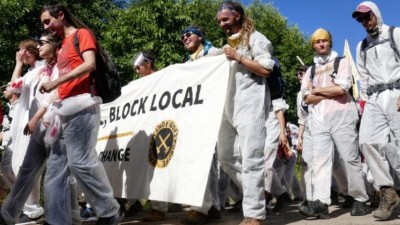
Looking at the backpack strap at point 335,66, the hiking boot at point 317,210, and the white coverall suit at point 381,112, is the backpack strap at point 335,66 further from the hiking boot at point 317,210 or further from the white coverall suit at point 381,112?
the hiking boot at point 317,210

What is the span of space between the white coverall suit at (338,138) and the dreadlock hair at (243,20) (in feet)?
4.06

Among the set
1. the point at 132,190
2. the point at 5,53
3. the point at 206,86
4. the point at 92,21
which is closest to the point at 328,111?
the point at 206,86

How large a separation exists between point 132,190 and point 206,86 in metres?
1.47

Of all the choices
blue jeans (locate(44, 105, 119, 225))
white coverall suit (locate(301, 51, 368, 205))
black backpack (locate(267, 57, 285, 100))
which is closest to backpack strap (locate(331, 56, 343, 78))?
white coverall suit (locate(301, 51, 368, 205))

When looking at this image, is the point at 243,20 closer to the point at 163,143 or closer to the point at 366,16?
the point at 366,16

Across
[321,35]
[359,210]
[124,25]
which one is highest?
[124,25]

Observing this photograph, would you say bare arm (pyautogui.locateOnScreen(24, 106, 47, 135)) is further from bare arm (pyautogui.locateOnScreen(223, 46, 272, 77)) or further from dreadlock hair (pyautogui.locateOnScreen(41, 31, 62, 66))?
bare arm (pyautogui.locateOnScreen(223, 46, 272, 77))

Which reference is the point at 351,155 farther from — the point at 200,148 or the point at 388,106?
the point at 200,148

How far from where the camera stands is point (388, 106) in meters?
4.45

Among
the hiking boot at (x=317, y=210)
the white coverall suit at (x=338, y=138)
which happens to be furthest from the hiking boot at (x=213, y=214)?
the white coverall suit at (x=338, y=138)

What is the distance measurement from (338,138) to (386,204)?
0.90m

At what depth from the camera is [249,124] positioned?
4082mm

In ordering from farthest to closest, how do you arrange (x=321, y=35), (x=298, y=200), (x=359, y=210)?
(x=298, y=200) < (x=321, y=35) < (x=359, y=210)

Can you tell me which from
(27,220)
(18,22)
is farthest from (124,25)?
→ (27,220)
